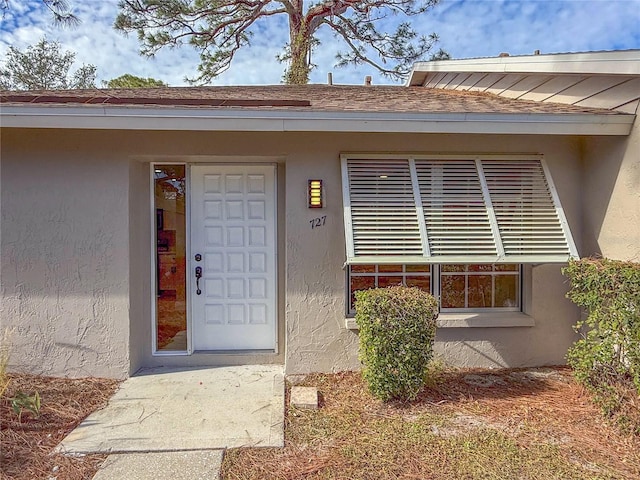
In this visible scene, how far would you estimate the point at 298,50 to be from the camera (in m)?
12.7

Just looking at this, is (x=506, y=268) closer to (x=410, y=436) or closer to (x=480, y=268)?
(x=480, y=268)

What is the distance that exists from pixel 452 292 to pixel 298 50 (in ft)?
34.6

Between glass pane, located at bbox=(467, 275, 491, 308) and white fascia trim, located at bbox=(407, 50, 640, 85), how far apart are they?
8.77 ft

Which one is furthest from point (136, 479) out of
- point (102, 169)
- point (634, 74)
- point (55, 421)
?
point (634, 74)

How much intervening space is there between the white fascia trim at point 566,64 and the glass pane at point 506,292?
258 centimetres

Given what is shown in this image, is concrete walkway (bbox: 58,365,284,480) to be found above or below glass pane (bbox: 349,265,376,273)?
below

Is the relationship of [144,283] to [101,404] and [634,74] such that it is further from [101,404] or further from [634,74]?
[634,74]

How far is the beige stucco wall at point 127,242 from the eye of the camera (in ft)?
15.1

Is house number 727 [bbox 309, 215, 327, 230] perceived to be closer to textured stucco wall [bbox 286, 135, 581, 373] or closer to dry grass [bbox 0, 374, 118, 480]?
textured stucco wall [bbox 286, 135, 581, 373]

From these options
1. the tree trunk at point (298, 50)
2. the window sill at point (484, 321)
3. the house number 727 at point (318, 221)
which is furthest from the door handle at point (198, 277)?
the tree trunk at point (298, 50)

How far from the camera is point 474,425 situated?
3.60m

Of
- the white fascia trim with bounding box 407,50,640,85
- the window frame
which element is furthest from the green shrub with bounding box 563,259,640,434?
the white fascia trim with bounding box 407,50,640,85

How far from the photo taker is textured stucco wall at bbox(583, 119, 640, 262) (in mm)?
4234

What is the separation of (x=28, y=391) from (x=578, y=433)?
555cm
